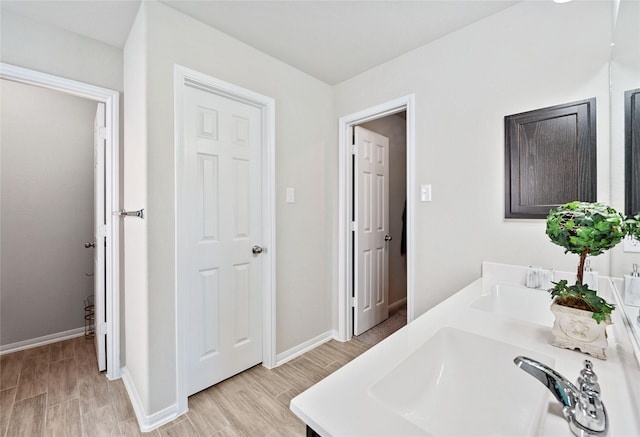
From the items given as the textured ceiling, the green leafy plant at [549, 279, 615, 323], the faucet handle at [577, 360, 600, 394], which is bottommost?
the faucet handle at [577, 360, 600, 394]

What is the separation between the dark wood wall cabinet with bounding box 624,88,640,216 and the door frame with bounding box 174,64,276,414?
180 centimetres

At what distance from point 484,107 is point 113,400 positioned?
9.49ft

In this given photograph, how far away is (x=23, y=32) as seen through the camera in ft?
5.42

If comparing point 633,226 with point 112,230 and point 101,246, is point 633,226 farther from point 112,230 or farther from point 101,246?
point 101,246

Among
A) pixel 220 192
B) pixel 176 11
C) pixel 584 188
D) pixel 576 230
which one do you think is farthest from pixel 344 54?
pixel 576 230

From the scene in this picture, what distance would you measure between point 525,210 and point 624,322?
737 mm

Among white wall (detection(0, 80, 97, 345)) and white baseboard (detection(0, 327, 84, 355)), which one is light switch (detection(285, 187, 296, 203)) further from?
white baseboard (detection(0, 327, 84, 355))

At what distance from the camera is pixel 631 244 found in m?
1.03

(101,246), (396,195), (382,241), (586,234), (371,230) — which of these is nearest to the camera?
(586,234)

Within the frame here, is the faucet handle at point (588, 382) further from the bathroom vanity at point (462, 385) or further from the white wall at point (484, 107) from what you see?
the white wall at point (484, 107)

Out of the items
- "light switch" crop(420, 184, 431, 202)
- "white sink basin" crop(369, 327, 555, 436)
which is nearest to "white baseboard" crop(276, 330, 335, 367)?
"light switch" crop(420, 184, 431, 202)

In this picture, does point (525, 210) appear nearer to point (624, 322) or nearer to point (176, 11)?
point (624, 322)

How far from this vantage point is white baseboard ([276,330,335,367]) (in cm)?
224

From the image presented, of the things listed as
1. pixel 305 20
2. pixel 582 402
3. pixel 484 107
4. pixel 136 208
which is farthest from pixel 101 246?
pixel 484 107
